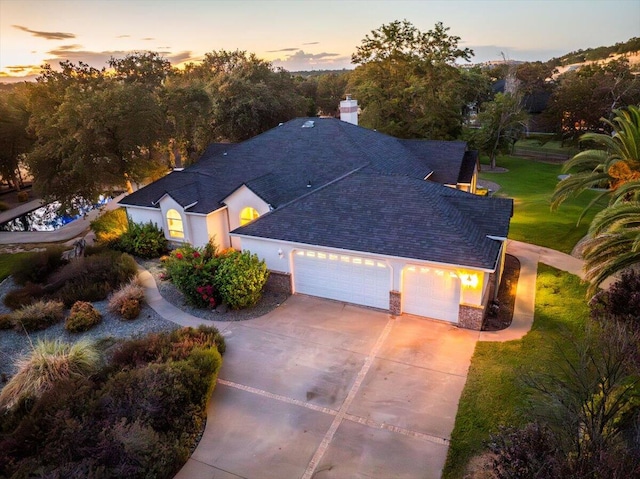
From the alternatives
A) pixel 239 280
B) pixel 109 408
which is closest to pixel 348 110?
pixel 239 280

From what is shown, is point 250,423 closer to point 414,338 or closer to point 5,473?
point 5,473

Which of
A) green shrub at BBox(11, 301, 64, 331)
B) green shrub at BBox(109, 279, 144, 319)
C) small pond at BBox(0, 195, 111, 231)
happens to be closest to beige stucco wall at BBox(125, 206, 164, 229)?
green shrub at BBox(109, 279, 144, 319)

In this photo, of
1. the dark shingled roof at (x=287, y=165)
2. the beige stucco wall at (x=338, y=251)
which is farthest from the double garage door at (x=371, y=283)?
the dark shingled roof at (x=287, y=165)

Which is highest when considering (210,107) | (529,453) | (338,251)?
(210,107)

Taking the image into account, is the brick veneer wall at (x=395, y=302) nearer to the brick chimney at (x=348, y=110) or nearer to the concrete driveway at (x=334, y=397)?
the concrete driveway at (x=334, y=397)

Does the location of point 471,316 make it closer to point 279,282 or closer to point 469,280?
point 469,280
